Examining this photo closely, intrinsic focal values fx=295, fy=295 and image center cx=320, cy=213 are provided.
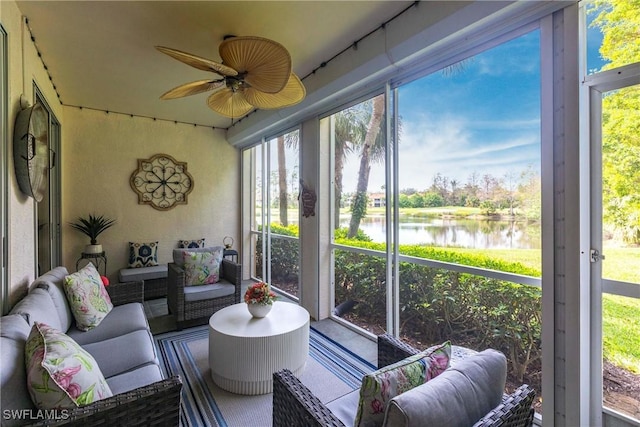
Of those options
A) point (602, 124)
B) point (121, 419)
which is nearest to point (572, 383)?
point (602, 124)

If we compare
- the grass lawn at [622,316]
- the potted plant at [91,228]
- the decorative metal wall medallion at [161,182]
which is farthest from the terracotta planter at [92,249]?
the grass lawn at [622,316]

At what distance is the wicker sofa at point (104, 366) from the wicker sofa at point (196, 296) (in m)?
0.56

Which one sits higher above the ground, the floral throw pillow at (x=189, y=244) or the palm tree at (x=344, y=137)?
the palm tree at (x=344, y=137)

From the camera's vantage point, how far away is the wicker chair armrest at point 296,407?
3.68 feet

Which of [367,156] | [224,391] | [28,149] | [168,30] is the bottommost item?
[224,391]

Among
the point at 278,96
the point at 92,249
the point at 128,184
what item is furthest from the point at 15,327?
the point at 128,184

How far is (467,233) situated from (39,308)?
9.42 feet

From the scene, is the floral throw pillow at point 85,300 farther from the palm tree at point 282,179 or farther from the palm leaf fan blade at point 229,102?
the palm tree at point 282,179

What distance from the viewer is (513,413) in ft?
3.31

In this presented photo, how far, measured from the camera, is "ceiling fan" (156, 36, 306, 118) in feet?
5.91

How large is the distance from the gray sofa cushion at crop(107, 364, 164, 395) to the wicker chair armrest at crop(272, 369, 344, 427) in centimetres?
74

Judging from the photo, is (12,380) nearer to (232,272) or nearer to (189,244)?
(232,272)

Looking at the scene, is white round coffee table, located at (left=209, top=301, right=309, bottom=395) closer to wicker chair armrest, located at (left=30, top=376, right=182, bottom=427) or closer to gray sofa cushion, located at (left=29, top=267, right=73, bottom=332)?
wicker chair armrest, located at (left=30, top=376, right=182, bottom=427)

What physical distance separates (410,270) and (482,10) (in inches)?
76.3
